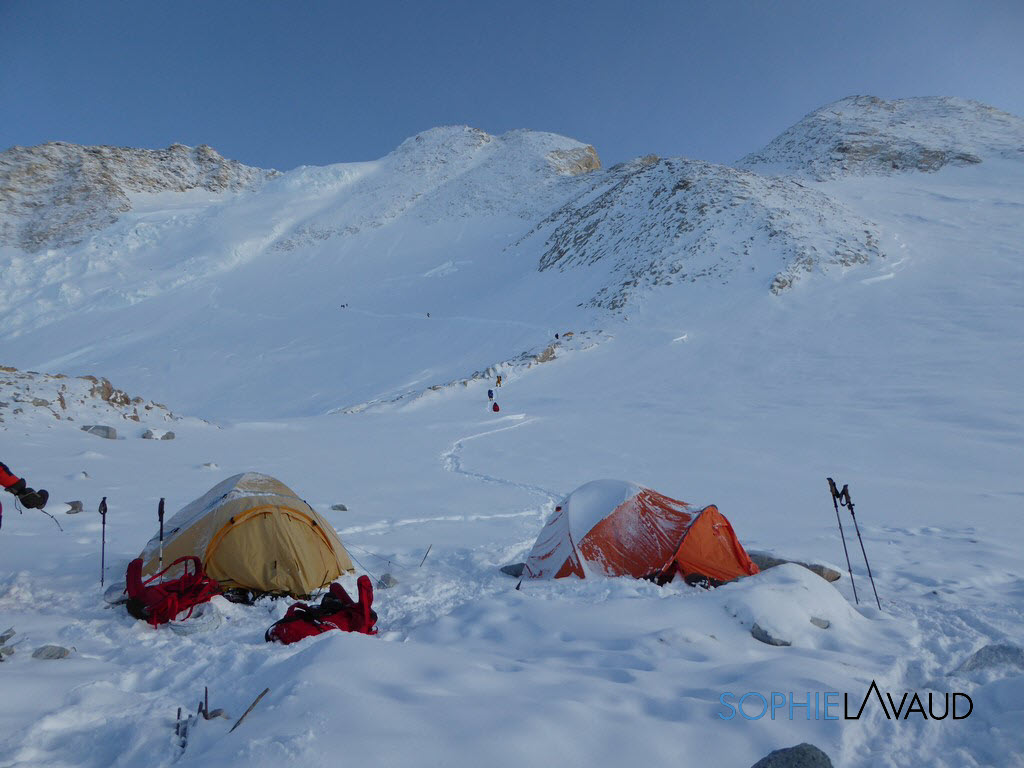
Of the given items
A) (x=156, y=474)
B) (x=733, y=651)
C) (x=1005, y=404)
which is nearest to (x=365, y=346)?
(x=156, y=474)

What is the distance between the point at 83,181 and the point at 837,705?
96444 millimetres

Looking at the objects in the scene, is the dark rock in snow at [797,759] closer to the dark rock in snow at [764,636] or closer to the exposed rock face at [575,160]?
the dark rock in snow at [764,636]

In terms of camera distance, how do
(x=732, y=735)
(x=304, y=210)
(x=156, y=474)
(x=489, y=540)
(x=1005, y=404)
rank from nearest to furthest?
1. (x=732, y=735)
2. (x=489, y=540)
3. (x=156, y=474)
4. (x=1005, y=404)
5. (x=304, y=210)

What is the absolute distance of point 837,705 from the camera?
3.55 m

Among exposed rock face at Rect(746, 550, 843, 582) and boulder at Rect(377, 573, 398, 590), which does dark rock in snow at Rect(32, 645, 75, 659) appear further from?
exposed rock face at Rect(746, 550, 843, 582)

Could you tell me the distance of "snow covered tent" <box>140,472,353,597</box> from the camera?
6297 millimetres

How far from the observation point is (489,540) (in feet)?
29.6

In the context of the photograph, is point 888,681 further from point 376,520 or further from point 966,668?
point 376,520

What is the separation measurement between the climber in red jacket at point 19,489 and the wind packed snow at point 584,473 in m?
1.06

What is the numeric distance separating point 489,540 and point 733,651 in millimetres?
4958

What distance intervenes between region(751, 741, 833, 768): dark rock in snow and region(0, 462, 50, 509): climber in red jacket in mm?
6336

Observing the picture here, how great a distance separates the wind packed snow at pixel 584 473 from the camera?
3.34m

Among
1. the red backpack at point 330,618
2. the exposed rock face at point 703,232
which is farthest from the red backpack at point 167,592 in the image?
the exposed rock face at point 703,232

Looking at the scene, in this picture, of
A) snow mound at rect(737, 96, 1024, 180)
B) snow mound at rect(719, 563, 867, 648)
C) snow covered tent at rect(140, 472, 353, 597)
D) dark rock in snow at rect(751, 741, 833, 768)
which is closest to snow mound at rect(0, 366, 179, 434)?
snow covered tent at rect(140, 472, 353, 597)
